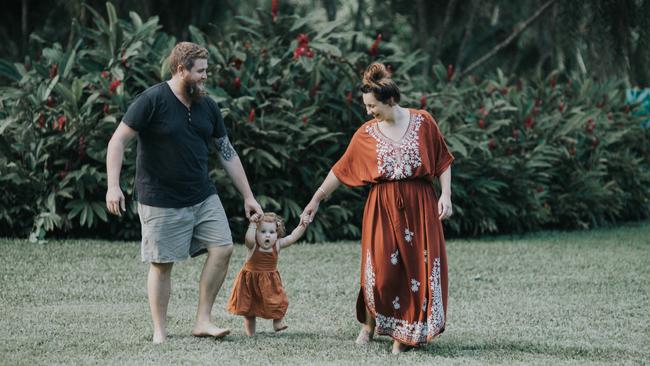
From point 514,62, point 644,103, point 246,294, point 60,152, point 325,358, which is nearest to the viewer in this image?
point 325,358

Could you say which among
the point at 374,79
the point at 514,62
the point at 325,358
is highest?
the point at 514,62

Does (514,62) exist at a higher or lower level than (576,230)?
higher

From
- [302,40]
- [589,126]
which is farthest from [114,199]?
[589,126]

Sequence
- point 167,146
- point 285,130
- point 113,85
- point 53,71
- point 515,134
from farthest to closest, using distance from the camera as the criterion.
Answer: point 515,134, point 285,130, point 53,71, point 113,85, point 167,146

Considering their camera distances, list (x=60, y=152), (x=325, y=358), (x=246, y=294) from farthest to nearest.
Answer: (x=60, y=152) → (x=246, y=294) → (x=325, y=358)

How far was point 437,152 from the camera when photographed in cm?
589

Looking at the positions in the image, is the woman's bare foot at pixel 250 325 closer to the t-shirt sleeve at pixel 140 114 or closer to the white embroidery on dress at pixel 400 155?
the white embroidery on dress at pixel 400 155

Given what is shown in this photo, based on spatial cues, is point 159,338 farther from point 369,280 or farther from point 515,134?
point 515,134

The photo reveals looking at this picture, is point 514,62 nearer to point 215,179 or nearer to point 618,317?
point 215,179

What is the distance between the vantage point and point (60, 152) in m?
9.85

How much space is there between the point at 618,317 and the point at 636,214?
7.12m

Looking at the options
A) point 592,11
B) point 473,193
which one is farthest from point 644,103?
point 473,193

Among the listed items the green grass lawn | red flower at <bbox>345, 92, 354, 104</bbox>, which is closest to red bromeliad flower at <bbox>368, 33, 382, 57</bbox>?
red flower at <bbox>345, 92, 354, 104</bbox>

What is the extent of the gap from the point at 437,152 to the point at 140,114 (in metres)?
1.74
